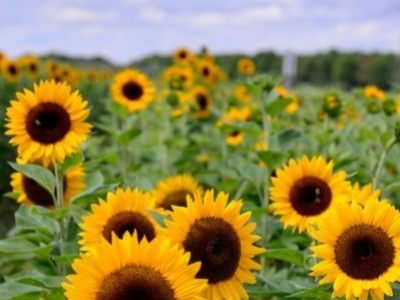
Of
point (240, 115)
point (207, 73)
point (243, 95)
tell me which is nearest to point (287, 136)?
point (240, 115)

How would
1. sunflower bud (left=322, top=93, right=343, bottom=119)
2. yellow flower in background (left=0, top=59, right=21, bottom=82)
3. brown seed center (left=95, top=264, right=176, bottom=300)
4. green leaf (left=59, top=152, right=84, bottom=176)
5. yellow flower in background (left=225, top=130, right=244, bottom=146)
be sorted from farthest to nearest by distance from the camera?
yellow flower in background (left=0, top=59, right=21, bottom=82), yellow flower in background (left=225, top=130, right=244, bottom=146), sunflower bud (left=322, top=93, right=343, bottom=119), green leaf (left=59, top=152, right=84, bottom=176), brown seed center (left=95, top=264, right=176, bottom=300)

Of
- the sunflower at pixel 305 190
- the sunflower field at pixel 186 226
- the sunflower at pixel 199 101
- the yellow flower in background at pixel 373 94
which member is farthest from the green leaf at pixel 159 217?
the sunflower at pixel 199 101

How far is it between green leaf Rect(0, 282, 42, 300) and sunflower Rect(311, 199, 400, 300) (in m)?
0.70

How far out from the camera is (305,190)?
1973 millimetres

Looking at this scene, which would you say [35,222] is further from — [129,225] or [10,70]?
[10,70]

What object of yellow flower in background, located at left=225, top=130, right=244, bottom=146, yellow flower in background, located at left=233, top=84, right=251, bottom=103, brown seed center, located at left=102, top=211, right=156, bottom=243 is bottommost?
brown seed center, located at left=102, top=211, right=156, bottom=243

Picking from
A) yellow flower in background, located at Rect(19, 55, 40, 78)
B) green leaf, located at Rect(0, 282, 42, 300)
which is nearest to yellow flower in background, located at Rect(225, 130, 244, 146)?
green leaf, located at Rect(0, 282, 42, 300)

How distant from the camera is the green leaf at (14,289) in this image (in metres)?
1.81

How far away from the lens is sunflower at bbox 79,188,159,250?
1663 mm

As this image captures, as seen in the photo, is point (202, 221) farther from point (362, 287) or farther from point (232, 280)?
point (362, 287)

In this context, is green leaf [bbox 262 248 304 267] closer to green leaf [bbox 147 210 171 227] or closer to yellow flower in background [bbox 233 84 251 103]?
green leaf [bbox 147 210 171 227]

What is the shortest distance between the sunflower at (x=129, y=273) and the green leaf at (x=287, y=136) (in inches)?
57.7

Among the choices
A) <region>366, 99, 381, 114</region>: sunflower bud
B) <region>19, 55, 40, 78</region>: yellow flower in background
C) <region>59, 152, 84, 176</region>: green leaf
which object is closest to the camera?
<region>59, 152, 84, 176</region>: green leaf

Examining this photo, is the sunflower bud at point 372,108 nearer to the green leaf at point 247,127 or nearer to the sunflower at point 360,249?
the green leaf at point 247,127
